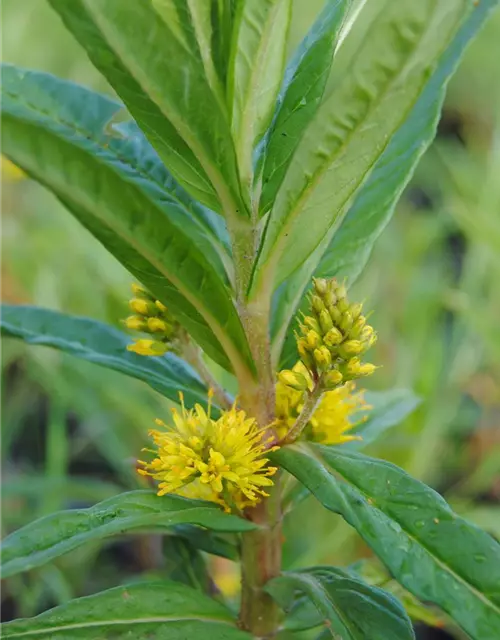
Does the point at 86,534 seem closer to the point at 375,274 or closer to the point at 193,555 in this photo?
the point at 193,555

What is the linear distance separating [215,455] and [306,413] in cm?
8

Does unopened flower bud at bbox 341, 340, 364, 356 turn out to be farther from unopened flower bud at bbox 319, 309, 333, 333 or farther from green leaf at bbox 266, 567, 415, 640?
green leaf at bbox 266, 567, 415, 640

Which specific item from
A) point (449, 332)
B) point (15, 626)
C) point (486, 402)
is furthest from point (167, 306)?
Result: point (449, 332)

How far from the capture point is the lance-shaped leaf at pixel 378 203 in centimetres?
72

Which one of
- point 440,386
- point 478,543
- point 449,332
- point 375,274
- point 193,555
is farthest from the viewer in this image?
→ point 449,332

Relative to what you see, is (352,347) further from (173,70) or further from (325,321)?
(173,70)

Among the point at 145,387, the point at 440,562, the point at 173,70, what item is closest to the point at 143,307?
the point at 173,70

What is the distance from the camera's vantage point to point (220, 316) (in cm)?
64

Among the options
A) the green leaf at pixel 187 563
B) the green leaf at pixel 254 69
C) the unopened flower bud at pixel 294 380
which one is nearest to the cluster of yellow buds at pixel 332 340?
the unopened flower bud at pixel 294 380

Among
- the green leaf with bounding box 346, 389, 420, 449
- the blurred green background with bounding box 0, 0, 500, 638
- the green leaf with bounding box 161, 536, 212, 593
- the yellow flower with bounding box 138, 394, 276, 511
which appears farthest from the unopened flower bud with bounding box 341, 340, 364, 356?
the blurred green background with bounding box 0, 0, 500, 638

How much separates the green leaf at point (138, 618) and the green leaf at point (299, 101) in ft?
1.18

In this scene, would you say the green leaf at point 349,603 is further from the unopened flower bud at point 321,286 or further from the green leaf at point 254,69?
the green leaf at point 254,69

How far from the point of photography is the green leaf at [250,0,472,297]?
51cm

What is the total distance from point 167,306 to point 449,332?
1.81 m
